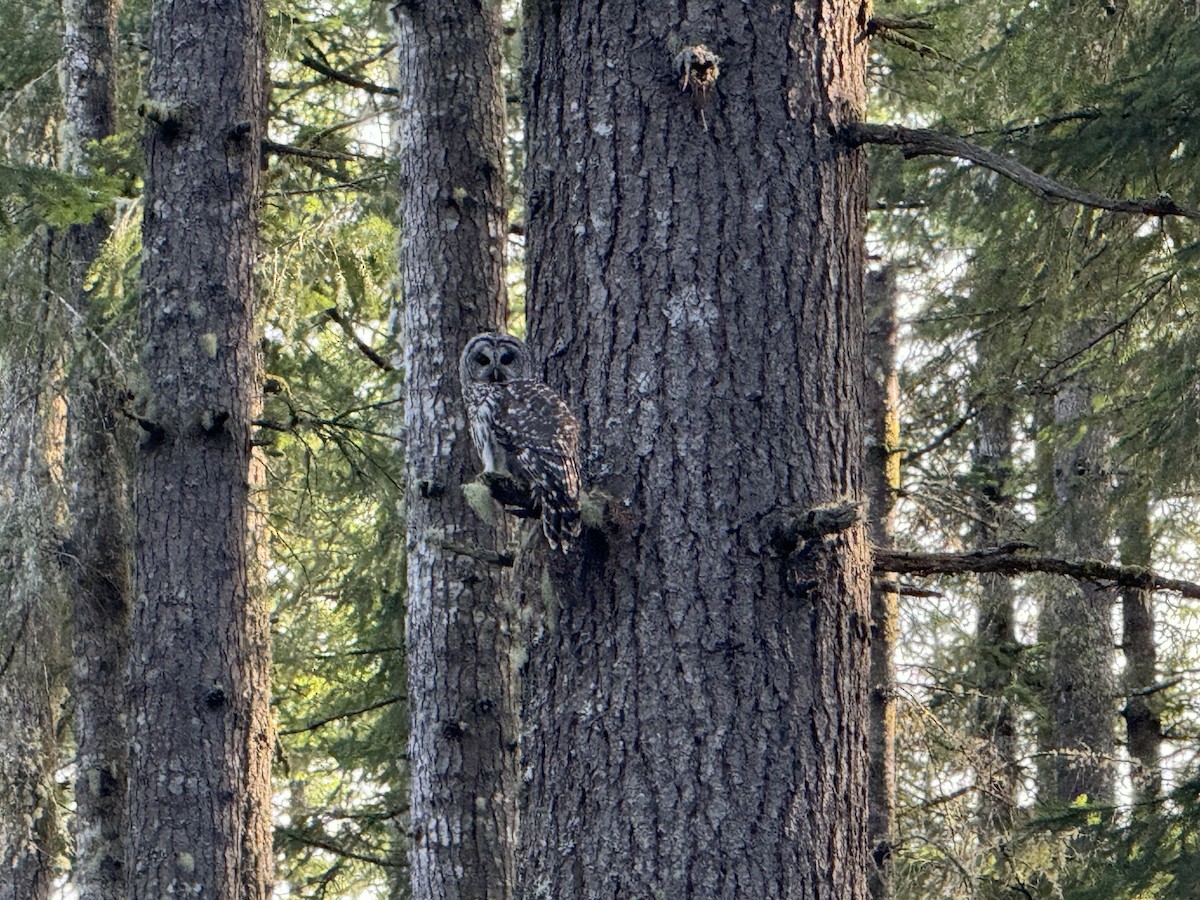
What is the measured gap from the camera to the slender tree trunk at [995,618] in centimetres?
1112

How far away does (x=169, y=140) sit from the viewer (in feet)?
25.8

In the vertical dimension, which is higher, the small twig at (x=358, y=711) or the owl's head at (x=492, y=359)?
the owl's head at (x=492, y=359)

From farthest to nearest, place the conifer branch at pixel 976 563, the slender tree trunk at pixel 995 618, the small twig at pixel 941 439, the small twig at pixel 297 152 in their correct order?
the small twig at pixel 941 439 → the slender tree trunk at pixel 995 618 → the small twig at pixel 297 152 → the conifer branch at pixel 976 563

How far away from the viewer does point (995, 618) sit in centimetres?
1479

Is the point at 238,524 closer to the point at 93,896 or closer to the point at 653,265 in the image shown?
the point at 93,896

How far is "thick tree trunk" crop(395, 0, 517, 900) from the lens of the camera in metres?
6.75

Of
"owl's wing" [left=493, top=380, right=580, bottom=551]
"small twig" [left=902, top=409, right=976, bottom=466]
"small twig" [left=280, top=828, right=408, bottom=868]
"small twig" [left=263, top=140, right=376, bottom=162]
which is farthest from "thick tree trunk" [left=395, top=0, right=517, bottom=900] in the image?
"small twig" [left=902, top=409, right=976, bottom=466]

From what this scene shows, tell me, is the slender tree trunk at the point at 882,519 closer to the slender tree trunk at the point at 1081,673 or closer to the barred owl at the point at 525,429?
the slender tree trunk at the point at 1081,673

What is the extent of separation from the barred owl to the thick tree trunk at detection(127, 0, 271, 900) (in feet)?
6.34

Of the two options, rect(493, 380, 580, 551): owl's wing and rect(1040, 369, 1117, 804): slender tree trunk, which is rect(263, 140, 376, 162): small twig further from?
rect(1040, 369, 1117, 804): slender tree trunk

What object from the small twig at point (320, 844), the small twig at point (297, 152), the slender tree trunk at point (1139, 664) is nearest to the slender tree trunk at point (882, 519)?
the slender tree trunk at point (1139, 664)

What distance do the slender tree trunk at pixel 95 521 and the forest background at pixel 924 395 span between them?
12cm

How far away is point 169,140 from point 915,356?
679 cm

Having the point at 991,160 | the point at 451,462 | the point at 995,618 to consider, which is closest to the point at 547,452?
the point at 991,160
